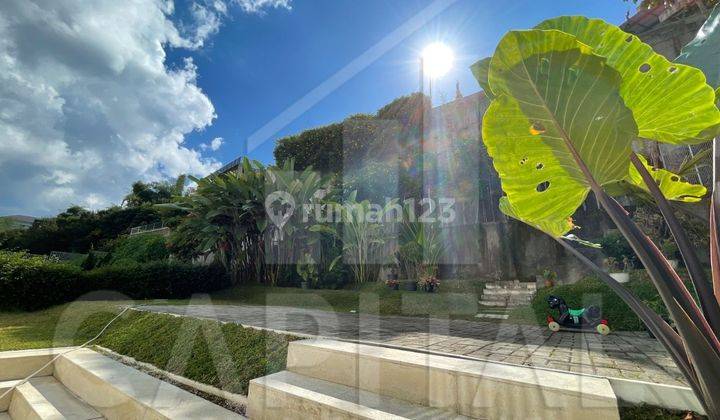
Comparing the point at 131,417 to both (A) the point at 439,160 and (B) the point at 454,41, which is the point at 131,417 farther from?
(A) the point at 439,160

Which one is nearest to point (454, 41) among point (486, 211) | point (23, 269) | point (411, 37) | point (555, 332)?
point (411, 37)

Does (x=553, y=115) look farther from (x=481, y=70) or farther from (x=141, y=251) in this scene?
(x=141, y=251)

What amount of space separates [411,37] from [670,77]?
8.12 metres

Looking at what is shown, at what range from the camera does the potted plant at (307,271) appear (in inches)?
414

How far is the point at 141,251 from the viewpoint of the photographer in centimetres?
1875

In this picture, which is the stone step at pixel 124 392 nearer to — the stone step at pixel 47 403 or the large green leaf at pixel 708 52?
the stone step at pixel 47 403

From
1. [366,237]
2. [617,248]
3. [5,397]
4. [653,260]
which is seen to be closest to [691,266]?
[653,260]

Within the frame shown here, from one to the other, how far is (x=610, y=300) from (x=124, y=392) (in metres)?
6.16

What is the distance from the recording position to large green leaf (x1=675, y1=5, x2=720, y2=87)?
1332 millimetres

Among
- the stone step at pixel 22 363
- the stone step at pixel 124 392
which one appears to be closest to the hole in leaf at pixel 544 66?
the stone step at pixel 124 392

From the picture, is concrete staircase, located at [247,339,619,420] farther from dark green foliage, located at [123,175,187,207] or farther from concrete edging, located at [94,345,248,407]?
dark green foliage, located at [123,175,187,207]

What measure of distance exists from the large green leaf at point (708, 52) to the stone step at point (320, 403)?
1.96 m

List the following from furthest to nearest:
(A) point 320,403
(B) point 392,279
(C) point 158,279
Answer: (C) point 158,279
(B) point 392,279
(A) point 320,403

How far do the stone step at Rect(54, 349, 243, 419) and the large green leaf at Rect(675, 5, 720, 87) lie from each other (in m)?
3.08
